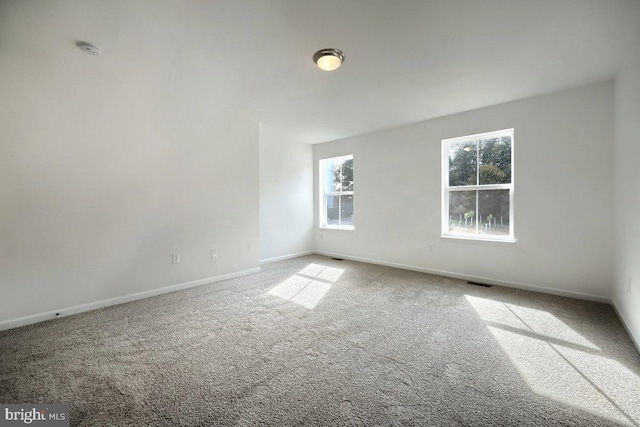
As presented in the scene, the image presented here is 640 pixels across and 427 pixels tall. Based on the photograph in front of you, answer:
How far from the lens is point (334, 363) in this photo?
1943mm

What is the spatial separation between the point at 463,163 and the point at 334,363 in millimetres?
3619

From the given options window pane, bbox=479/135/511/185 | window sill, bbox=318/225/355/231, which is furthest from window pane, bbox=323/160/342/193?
window pane, bbox=479/135/511/185

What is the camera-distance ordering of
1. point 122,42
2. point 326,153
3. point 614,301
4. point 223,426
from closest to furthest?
1. point 223,426
2. point 122,42
3. point 614,301
4. point 326,153

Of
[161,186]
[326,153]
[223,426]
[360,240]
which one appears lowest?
[223,426]

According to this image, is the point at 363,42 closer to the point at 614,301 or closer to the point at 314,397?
the point at 314,397

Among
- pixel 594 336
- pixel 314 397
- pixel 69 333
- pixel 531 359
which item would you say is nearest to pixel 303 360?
pixel 314 397

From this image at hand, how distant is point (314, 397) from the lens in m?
1.60

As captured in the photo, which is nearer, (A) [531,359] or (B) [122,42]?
(A) [531,359]

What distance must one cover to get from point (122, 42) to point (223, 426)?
2.96 m

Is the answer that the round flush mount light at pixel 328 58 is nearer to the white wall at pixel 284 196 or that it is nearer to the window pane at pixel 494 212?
the white wall at pixel 284 196

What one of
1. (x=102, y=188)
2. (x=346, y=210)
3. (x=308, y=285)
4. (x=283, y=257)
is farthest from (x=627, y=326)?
(x=102, y=188)

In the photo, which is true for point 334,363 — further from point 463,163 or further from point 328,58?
point 463,163

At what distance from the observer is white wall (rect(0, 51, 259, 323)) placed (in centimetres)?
255

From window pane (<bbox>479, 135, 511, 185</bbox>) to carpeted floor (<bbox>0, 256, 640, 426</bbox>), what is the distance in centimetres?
A: 165
